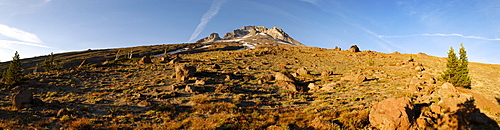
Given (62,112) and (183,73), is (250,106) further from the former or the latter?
(183,73)

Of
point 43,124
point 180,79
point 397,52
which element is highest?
point 397,52

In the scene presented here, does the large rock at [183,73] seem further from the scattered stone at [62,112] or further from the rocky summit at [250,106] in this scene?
the scattered stone at [62,112]

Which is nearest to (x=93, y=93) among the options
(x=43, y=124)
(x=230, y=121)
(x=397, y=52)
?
(x=43, y=124)

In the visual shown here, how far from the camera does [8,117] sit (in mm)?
16406

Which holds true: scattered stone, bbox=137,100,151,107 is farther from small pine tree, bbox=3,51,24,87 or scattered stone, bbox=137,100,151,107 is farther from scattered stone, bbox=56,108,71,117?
small pine tree, bbox=3,51,24,87

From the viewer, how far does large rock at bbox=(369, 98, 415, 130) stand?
12398 millimetres

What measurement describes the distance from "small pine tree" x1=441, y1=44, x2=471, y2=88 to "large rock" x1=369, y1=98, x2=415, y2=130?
25.7 meters

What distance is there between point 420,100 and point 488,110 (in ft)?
13.8

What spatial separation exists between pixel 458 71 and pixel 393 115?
2921cm

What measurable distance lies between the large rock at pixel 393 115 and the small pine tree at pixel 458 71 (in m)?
25.7

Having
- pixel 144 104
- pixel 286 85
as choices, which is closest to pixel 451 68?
pixel 286 85

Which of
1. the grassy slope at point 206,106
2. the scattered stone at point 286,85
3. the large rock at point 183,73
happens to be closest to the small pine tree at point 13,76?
the grassy slope at point 206,106

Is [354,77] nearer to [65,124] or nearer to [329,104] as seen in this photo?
[329,104]

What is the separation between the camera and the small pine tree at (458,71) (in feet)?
98.5
